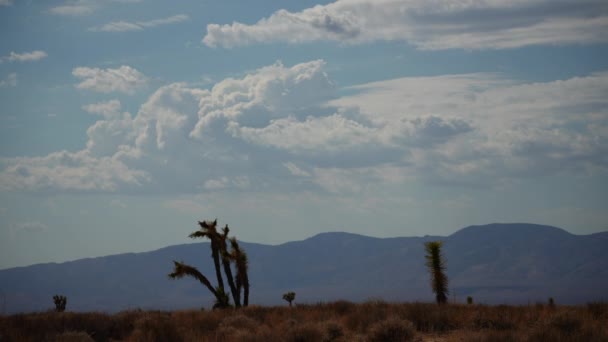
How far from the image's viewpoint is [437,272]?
33.8m

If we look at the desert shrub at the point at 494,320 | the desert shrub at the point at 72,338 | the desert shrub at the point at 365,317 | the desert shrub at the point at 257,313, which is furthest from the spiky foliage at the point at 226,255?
the desert shrub at the point at 72,338

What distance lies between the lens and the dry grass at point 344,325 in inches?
713

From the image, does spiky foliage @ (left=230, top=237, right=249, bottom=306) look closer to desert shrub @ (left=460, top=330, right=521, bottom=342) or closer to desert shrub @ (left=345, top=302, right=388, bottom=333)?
desert shrub @ (left=345, top=302, right=388, bottom=333)

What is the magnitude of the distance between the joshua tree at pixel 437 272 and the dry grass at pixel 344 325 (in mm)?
8125

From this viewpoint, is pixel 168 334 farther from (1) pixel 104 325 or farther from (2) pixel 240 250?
(2) pixel 240 250

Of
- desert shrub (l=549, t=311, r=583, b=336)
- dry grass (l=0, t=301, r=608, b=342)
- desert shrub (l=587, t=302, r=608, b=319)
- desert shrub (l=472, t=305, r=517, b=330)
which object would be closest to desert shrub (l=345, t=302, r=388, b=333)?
dry grass (l=0, t=301, r=608, b=342)

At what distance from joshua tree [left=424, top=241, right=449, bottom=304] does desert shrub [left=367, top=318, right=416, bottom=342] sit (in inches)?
597

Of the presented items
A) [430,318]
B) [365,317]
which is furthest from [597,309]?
[365,317]

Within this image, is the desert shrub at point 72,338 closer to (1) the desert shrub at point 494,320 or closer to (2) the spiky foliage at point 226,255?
(1) the desert shrub at point 494,320

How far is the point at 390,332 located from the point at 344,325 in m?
4.07

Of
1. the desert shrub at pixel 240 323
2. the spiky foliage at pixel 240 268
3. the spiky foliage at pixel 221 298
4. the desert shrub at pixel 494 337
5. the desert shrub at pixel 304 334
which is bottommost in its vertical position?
the desert shrub at pixel 494 337

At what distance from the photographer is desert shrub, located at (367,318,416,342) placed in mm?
18484

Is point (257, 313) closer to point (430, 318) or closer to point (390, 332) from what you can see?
point (430, 318)

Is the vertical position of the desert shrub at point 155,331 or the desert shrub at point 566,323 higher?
the desert shrub at point 155,331
